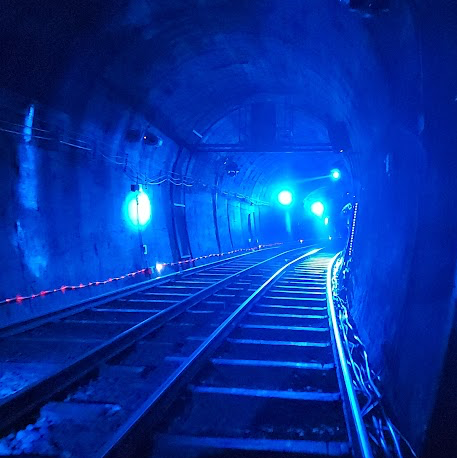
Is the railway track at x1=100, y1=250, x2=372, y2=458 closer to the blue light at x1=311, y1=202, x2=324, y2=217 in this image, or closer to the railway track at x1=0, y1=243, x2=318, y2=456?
the railway track at x1=0, y1=243, x2=318, y2=456

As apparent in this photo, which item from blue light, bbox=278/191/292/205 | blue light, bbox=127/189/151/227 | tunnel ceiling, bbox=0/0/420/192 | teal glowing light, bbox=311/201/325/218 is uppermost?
tunnel ceiling, bbox=0/0/420/192

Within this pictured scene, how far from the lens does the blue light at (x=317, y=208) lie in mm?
36278

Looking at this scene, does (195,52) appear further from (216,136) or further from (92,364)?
(92,364)

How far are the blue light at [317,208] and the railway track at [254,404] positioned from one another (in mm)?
31127

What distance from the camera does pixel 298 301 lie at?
28.5ft

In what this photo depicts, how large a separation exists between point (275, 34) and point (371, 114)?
112 inches

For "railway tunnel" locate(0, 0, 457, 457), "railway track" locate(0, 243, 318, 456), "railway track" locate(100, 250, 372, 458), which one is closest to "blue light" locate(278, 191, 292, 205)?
"railway tunnel" locate(0, 0, 457, 457)

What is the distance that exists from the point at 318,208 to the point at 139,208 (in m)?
27.6

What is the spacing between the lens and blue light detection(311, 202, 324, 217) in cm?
3628

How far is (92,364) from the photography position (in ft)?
14.9

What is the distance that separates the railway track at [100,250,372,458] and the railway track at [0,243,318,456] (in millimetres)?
320

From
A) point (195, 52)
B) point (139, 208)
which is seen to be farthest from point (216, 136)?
point (195, 52)

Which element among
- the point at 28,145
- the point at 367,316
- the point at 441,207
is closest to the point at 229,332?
the point at 367,316

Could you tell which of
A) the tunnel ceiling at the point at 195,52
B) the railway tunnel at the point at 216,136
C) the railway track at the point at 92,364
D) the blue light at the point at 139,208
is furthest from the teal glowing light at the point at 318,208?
the railway track at the point at 92,364
